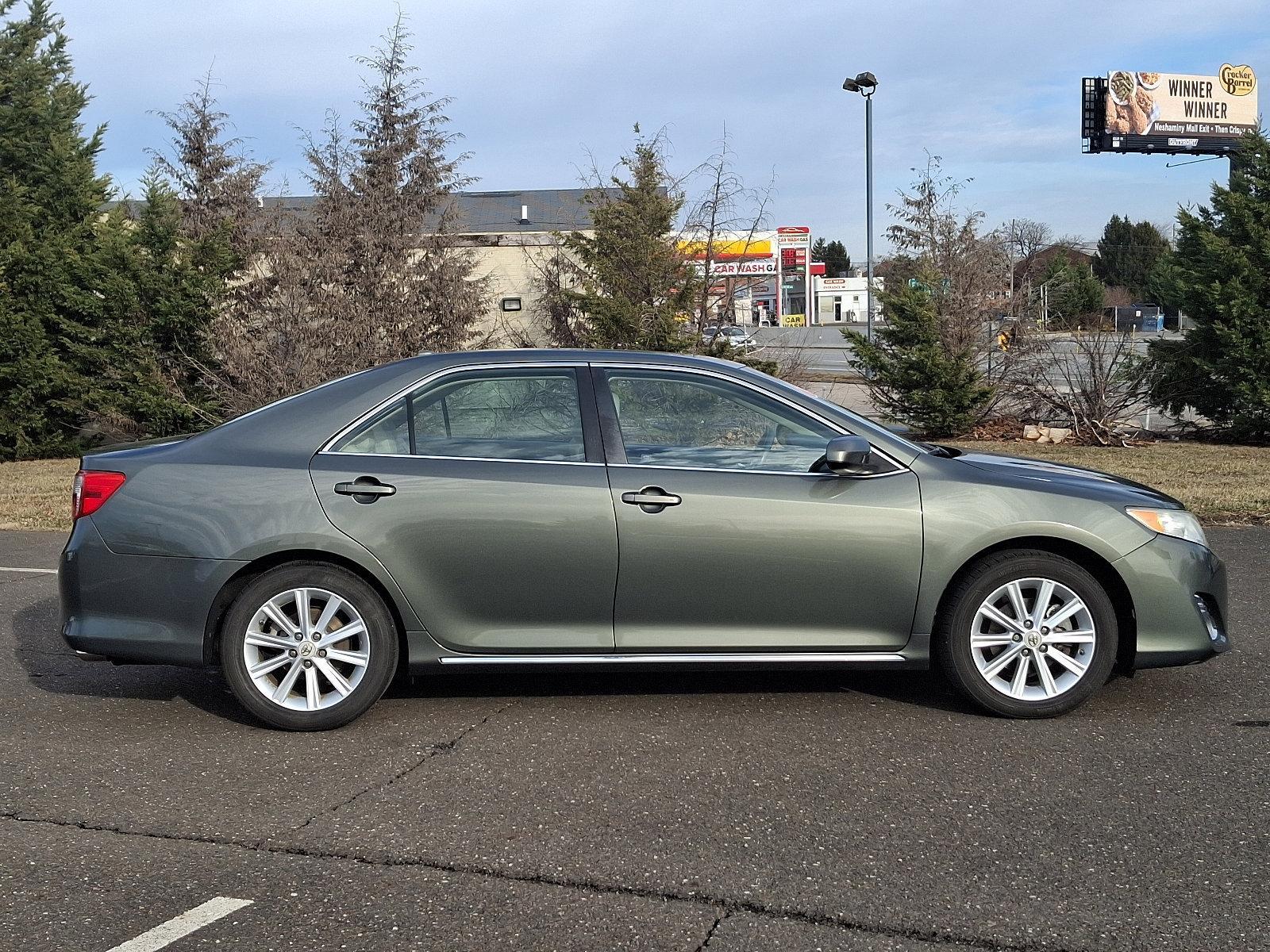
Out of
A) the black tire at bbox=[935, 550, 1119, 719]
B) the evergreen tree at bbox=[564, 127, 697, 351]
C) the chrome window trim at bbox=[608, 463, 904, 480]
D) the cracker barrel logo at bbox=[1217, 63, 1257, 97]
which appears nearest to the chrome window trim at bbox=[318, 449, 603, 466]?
the chrome window trim at bbox=[608, 463, 904, 480]

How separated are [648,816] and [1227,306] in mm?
14659

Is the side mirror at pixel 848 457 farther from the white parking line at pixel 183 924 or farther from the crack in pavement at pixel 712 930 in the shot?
the white parking line at pixel 183 924

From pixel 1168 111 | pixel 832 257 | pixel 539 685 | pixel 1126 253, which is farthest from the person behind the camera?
pixel 832 257

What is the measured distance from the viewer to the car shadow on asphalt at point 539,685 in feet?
18.9

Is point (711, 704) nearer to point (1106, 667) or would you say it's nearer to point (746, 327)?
point (1106, 667)

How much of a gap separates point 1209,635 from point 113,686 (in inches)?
197

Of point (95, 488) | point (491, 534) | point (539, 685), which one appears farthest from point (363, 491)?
point (539, 685)

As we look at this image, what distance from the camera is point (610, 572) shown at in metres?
5.22

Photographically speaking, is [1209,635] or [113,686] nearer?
[1209,635]

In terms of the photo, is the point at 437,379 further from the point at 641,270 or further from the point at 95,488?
the point at 641,270

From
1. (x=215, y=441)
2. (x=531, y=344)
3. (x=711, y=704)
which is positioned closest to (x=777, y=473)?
(x=711, y=704)

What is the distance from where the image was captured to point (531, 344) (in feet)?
54.2

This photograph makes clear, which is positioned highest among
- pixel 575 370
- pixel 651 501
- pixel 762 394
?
pixel 575 370

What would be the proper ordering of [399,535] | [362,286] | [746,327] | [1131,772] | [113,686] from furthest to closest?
1. [362,286]
2. [746,327]
3. [113,686]
4. [399,535]
5. [1131,772]
